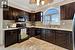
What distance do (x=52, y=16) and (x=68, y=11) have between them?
1.82 metres

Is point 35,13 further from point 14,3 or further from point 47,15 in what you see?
point 14,3

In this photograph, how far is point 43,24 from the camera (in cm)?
688

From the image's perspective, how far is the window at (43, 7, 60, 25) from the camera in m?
5.60

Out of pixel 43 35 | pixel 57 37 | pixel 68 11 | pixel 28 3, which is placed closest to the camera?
pixel 68 11

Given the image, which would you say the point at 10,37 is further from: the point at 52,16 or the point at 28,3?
the point at 28,3

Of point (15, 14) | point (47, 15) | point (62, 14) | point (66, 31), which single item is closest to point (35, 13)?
point (47, 15)

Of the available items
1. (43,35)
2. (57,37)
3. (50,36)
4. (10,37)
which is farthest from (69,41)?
(10,37)

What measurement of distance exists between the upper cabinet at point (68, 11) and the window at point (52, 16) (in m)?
0.75

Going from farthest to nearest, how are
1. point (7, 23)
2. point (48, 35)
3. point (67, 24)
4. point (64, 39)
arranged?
point (7, 23) → point (48, 35) → point (67, 24) → point (64, 39)

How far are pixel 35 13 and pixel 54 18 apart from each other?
191 cm

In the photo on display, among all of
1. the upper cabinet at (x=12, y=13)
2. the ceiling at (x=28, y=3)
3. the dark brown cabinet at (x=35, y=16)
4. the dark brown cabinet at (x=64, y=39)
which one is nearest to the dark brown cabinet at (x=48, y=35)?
the dark brown cabinet at (x=64, y=39)

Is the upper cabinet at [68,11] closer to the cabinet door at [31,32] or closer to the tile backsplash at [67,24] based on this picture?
the tile backsplash at [67,24]

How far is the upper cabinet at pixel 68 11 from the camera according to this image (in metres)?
4.19

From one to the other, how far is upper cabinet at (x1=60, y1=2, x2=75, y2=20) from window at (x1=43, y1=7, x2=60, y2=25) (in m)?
0.75
